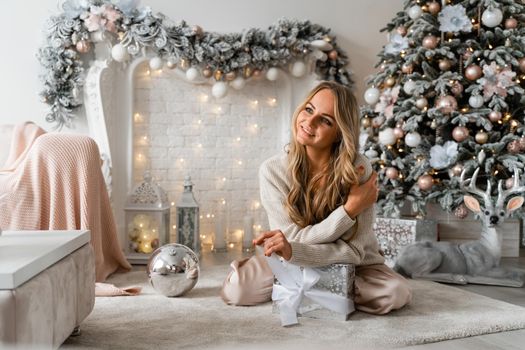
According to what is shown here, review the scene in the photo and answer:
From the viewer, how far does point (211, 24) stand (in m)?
Answer: 4.11

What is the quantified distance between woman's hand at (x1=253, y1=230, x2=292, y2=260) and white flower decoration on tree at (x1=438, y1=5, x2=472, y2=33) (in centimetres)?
229

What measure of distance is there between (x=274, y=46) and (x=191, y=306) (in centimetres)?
231

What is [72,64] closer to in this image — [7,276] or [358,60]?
[358,60]

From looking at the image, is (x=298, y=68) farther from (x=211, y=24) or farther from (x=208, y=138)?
(x=208, y=138)

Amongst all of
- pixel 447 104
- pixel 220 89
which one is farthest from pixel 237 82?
pixel 447 104

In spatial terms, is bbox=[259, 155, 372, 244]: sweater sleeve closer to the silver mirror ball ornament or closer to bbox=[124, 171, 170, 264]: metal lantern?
the silver mirror ball ornament

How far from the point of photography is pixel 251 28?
13.0ft

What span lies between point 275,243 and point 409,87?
6.74 feet

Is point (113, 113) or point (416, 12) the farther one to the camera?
point (113, 113)

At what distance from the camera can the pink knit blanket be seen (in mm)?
2656

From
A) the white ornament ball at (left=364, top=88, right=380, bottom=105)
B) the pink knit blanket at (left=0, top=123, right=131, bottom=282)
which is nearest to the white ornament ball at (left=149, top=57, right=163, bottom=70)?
the pink knit blanket at (left=0, top=123, right=131, bottom=282)

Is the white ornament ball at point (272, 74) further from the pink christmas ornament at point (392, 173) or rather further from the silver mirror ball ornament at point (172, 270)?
the silver mirror ball ornament at point (172, 270)

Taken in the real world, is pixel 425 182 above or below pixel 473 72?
below

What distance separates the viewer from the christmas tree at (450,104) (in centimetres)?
342
